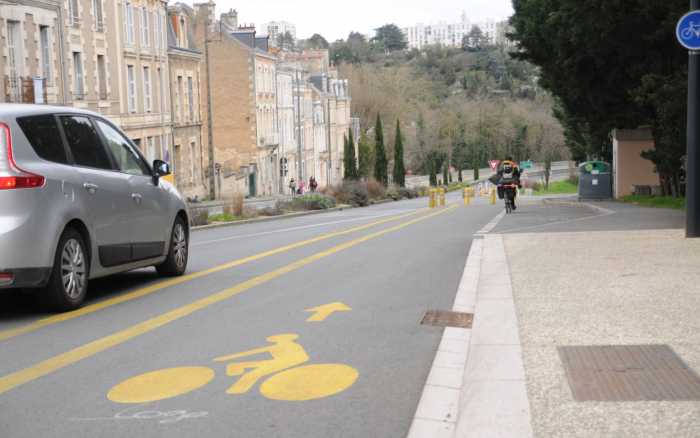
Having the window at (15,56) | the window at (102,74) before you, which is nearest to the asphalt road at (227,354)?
the window at (15,56)

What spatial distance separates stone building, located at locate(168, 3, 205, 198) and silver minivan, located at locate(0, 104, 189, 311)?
131 feet

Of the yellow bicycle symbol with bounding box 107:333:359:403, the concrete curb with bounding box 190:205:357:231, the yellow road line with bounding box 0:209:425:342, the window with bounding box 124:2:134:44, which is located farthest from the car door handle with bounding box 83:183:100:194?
the window with bounding box 124:2:134:44

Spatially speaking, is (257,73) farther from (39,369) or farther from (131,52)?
(39,369)

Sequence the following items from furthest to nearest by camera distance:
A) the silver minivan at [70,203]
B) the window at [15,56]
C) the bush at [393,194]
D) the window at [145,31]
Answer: the bush at [393,194]
the window at [145,31]
the window at [15,56]
the silver minivan at [70,203]

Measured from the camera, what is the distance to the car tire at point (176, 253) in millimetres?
11242

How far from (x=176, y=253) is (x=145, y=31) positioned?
3762cm

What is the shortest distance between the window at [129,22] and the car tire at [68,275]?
122ft

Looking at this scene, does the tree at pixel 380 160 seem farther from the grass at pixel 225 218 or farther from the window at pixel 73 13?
the grass at pixel 225 218

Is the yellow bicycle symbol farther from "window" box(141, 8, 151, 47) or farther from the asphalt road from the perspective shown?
"window" box(141, 8, 151, 47)

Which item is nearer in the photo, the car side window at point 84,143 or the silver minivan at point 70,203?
the silver minivan at point 70,203

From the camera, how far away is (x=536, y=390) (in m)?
5.50

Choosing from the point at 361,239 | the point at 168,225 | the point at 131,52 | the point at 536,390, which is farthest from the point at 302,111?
the point at 536,390

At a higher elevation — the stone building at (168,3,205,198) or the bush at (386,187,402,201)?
the stone building at (168,3,205,198)

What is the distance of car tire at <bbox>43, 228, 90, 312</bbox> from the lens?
8.46 meters
